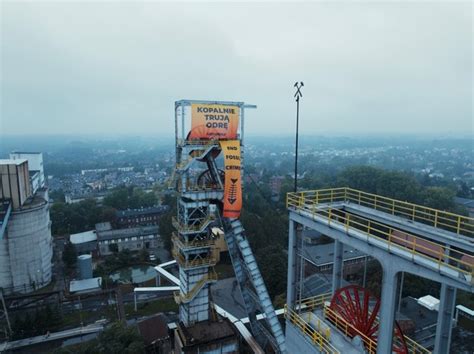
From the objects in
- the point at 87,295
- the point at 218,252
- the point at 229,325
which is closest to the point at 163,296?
the point at 87,295

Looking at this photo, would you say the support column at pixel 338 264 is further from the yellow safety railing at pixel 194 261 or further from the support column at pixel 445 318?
the yellow safety railing at pixel 194 261

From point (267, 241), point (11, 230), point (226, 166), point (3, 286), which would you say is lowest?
point (3, 286)

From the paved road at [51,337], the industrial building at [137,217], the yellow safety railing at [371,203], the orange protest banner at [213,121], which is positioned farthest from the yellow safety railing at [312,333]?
the industrial building at [137,217]

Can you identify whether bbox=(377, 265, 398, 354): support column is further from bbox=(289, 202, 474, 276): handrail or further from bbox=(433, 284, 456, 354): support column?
bbox=(433, 284, 456, 354): support column

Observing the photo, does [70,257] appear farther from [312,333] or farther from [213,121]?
[312,333]

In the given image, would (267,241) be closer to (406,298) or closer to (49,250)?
(406,298)

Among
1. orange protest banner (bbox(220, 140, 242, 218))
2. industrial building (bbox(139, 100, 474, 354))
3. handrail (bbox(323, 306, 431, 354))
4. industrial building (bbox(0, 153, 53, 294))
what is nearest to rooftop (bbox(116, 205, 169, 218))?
industrial building (bbox(0, 153, 53, 294))
